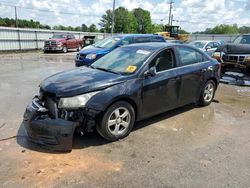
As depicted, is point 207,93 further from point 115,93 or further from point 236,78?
point 236,78

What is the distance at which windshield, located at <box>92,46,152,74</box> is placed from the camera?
4.79 m

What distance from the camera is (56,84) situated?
14.0 ft

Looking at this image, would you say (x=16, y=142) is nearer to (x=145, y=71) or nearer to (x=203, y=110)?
(x=145, y=71)

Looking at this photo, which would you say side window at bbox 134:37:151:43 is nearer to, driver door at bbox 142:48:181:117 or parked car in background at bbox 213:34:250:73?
parked car in background at bbox 213:34:250:73

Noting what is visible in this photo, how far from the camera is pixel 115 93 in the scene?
4.20m

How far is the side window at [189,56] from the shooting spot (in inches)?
218

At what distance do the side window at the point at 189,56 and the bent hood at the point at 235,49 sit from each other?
4167 mm

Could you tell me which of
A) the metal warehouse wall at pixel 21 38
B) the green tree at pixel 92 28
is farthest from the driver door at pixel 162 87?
the green tree at pixel 92 28

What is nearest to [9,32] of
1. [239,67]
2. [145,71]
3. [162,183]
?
[239,67]

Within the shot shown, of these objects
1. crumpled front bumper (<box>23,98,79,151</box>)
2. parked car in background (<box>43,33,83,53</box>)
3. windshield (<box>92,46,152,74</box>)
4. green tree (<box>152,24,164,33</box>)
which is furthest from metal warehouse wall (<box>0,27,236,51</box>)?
green tree (<box>152,24,164,33</box>)

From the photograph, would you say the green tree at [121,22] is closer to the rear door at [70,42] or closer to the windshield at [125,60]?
the rear door at [70,42]

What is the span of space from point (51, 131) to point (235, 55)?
316 inches

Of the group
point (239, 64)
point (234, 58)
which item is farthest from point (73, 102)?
point (234, 58)

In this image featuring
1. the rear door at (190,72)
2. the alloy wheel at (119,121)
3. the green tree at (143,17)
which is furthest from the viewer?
the green tree at (143,17)
